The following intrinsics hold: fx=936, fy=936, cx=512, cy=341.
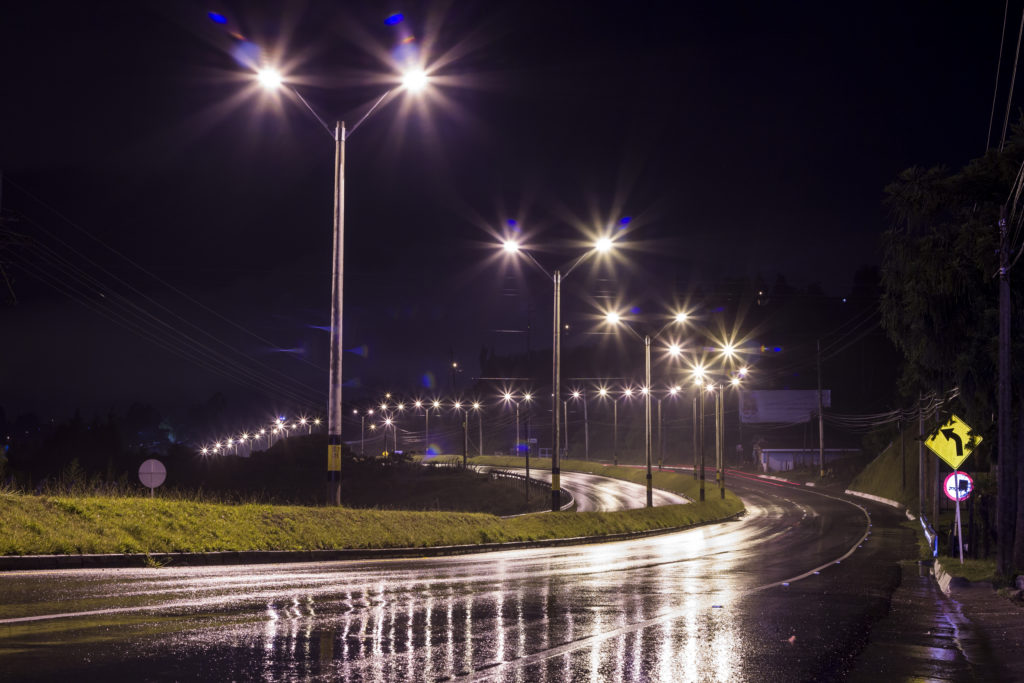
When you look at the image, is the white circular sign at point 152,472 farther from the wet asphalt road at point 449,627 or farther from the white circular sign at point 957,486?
the white circular sign at point 957,486

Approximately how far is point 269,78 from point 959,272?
16139 millimetres

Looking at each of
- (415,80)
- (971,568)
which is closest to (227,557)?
(415,80)

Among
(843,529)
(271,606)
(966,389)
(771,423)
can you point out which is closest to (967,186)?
(966,389)

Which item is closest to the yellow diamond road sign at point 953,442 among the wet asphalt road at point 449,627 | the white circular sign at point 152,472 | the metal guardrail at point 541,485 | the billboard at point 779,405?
the wet asphalt road at point 449,627

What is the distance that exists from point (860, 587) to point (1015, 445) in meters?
6.85

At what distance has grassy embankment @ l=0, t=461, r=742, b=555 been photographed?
49.7 feet

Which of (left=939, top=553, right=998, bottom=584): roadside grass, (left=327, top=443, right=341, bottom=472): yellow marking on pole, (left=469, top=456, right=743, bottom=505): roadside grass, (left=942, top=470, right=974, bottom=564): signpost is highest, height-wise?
(left=327, top=443, right=341, bottom=472): yellow marking on pole

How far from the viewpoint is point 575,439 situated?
16750cm

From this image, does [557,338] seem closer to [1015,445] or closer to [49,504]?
[1015,445]

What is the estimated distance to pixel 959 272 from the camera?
2164 centimetres

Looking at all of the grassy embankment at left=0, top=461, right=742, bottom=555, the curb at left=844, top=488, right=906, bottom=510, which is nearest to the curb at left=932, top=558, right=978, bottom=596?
the grassy embankment at left=0, top=461, right=742, bottom=555

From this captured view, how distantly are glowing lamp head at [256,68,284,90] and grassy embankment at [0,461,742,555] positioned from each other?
356 inches

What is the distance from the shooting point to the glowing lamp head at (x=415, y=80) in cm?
2036

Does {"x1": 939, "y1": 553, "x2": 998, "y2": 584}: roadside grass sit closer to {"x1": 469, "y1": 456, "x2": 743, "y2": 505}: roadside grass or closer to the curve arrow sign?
the curve arrow sign
